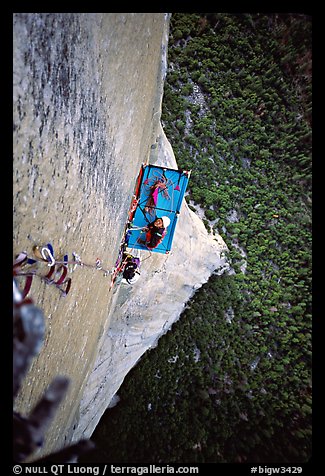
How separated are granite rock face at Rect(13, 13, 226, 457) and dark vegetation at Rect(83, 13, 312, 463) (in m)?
3.54

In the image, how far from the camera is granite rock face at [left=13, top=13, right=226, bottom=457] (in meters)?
2.36

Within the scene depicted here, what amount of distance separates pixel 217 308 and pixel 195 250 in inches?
111

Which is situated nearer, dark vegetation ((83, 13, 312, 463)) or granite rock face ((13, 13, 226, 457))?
granite rock face ((13, 13, 226, 457))

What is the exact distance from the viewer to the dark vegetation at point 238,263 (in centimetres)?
964

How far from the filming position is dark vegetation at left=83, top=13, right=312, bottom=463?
964cm

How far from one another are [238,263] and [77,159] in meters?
9.60

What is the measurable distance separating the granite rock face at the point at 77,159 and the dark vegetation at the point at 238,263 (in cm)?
354

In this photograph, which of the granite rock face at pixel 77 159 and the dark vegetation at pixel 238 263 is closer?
the granite rock face at pixel 77 159
